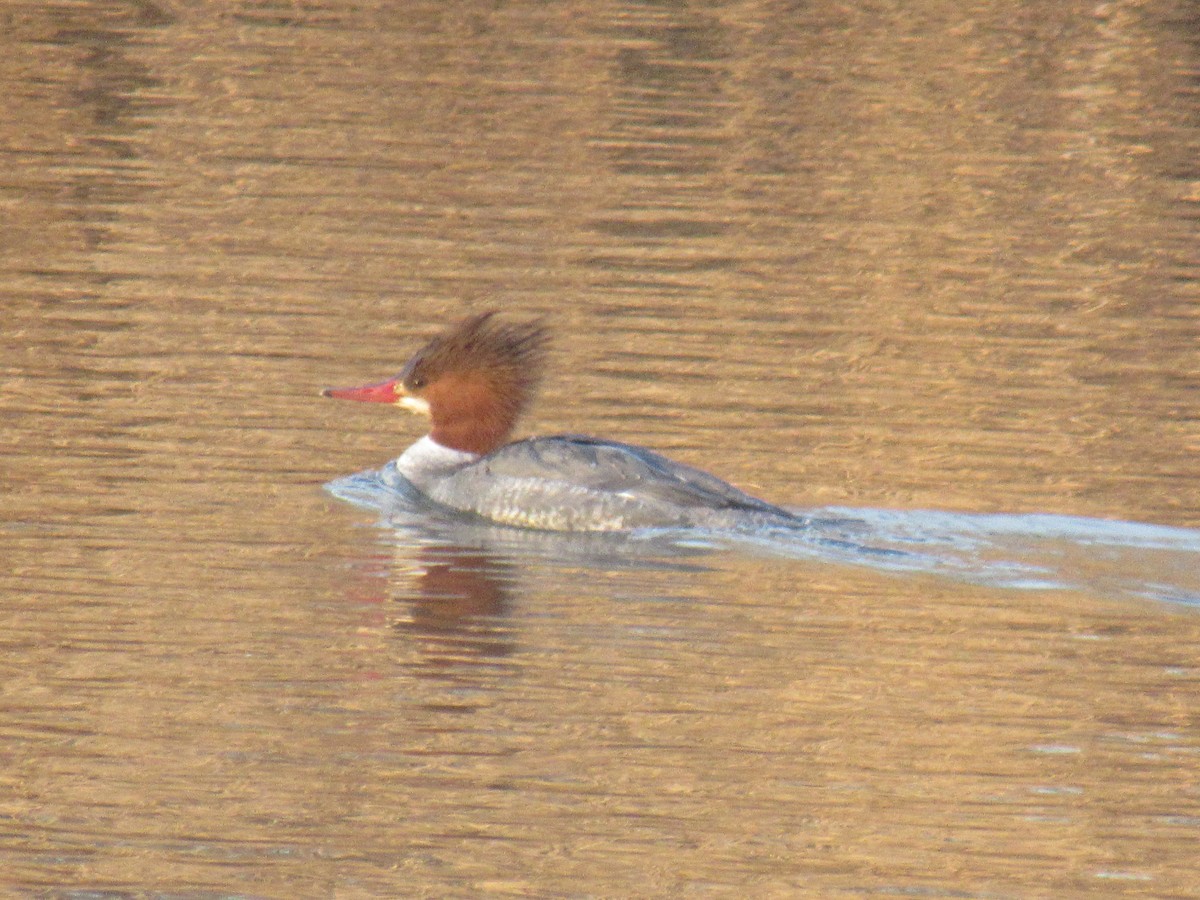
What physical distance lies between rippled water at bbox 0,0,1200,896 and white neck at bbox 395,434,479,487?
1.06 ft

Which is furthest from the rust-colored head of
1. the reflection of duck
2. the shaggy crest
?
the reflection of duck

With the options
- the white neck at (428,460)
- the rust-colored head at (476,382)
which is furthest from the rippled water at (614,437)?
the rust-colored head at (476,382)

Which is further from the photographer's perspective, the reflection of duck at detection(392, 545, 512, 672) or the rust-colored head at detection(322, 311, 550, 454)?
the rust-colored head at detection(322, 311, 550, 454)

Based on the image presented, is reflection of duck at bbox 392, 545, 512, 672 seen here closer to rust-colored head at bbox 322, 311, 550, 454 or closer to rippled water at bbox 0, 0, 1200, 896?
rippled water at bbox 0, 0, 1200, 896

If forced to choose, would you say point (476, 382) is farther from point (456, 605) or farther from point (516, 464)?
point (456, 605)

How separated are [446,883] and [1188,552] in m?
4.76

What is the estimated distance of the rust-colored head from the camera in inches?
470

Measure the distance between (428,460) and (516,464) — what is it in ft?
2.28

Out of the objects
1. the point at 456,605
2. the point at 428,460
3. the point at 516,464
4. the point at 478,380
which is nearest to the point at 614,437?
the point at 478,380

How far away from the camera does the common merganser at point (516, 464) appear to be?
35.7 feet

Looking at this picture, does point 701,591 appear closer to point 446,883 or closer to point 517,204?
point 446,883

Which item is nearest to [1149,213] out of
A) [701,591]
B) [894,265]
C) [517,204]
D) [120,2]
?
[894,265]

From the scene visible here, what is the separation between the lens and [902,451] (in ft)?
39.9

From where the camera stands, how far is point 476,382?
1197 centimetres
